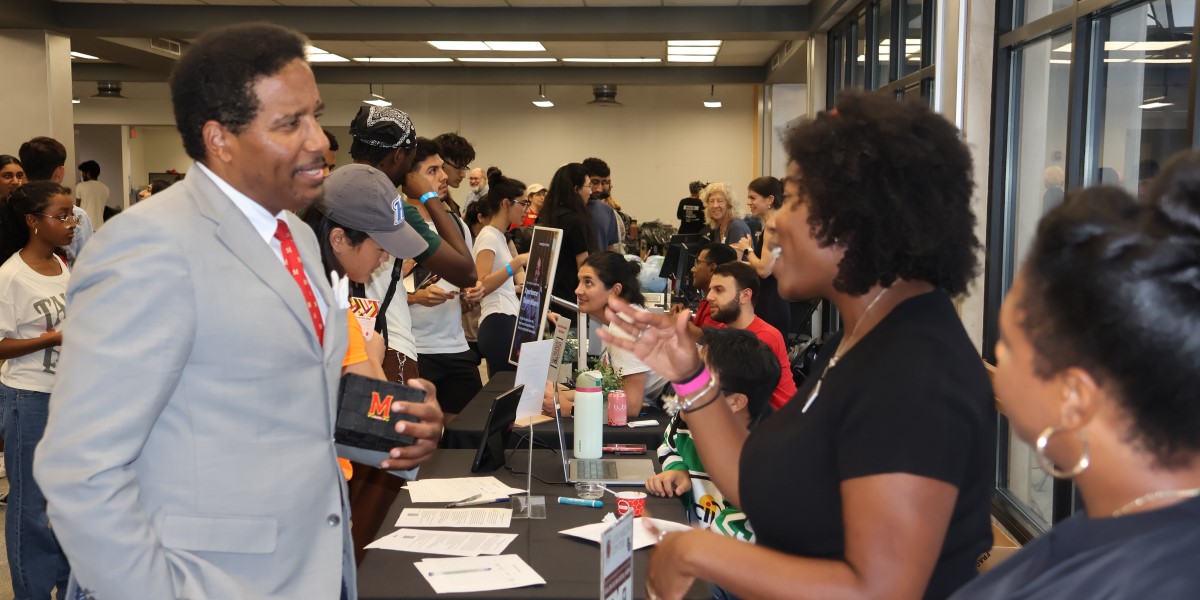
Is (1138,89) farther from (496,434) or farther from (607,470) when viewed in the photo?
(496,434)

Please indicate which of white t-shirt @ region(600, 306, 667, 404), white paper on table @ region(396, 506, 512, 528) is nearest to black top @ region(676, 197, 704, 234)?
white t-shirt @ region(600, 306, 667, 404)

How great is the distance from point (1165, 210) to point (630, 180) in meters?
15.3

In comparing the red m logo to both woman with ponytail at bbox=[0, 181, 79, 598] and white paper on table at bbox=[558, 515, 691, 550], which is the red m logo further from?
woman with ponytail at bbox=[0, 181, 79, 598]

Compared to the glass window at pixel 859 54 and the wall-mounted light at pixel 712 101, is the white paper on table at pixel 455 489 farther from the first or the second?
the wall-mounted light at pixel 712 101

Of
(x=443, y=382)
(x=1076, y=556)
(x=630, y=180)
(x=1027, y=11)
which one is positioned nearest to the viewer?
(x=1076, y=556)

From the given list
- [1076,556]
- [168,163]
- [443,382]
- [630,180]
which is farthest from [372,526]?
[168,163]

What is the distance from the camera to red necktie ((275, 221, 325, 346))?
1521 millimetres

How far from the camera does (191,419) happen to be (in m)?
1.34

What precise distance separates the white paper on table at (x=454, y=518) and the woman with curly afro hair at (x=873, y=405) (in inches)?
45.0

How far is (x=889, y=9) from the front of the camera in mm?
7508

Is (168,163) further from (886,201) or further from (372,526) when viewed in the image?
(886,201)

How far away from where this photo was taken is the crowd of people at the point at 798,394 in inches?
35.9

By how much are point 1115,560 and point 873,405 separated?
42 cm

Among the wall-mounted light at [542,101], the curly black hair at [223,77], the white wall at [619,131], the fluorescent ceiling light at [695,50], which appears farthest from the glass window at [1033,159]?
the wall-mounted light at [542,101]
